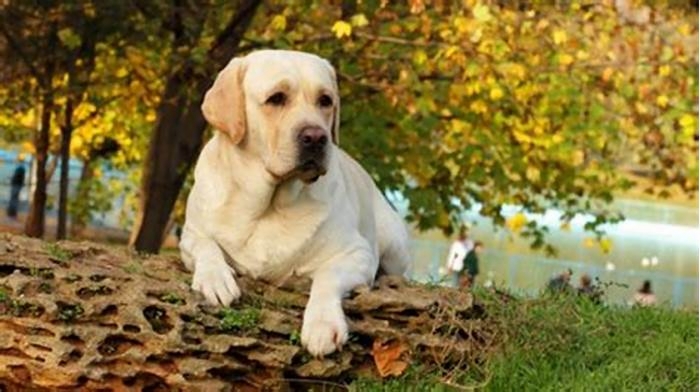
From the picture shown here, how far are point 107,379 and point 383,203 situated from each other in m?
2.18

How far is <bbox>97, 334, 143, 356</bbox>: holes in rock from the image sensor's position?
16.4 feet

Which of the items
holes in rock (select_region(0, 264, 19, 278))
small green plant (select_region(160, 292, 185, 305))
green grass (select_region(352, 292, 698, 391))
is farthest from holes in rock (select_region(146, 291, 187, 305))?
green grass (select_region(352, 292, 698, 391))

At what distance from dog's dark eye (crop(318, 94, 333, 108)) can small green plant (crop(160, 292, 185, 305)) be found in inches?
39.1

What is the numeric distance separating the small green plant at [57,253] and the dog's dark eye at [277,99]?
1.06 metres

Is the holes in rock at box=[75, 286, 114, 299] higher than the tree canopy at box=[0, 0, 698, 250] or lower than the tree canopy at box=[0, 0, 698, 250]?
lower

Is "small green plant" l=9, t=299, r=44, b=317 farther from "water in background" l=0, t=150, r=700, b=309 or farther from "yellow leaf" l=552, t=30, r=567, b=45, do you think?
"yellow leaf" l=552, t=30, r=567, b=45

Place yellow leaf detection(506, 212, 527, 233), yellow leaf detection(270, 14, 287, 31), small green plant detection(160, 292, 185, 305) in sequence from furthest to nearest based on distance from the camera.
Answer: yellow leaf detection(506, 212, 527, 233) → yellow leaf detection(270, 14, 287, 31) → small green plant detection(160, 292, 185, 305)

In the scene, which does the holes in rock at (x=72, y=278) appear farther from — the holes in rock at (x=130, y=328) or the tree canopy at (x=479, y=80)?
the tree canopy at (x=479, y=80)

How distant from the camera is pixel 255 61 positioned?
562 centimetres

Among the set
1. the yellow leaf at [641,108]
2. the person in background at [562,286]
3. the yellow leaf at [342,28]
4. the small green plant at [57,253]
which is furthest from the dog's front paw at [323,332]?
the yellow leaf at [641,108]

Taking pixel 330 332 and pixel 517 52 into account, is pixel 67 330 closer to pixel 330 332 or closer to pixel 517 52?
pixel 330 332

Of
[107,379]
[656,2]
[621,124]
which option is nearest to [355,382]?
[107,379]

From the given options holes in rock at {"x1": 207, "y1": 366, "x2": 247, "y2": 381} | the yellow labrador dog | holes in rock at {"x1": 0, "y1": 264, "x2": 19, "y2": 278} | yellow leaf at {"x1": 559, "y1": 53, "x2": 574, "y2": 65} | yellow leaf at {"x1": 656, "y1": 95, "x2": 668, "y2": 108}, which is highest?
yellow leaf at {"x1": 559, "y1": 53, "x2": 574, "y2": 65}

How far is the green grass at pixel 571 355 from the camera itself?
521 cm
